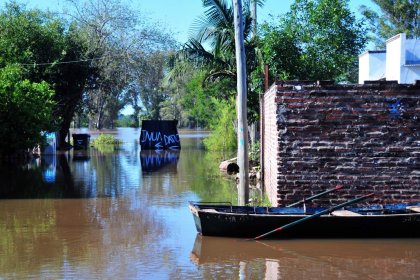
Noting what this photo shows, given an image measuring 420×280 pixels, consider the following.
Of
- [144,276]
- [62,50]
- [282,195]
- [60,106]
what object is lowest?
[144,276]

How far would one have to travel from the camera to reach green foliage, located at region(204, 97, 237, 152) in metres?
32.2

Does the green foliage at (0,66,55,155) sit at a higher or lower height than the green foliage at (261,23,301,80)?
lower

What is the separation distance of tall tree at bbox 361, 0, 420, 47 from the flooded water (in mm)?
33256

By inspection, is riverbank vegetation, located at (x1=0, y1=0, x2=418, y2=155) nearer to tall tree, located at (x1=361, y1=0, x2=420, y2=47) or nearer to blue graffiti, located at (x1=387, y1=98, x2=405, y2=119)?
tall tree, located at (x1=361, y1=0, x2=420, y2=47)

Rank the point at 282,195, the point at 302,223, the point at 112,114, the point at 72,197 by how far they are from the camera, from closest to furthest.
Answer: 1. the point at 302,223
2. the point at 282,195
3. the point at 72,197
4. the point at 112,114

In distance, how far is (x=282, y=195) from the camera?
35.6 feet

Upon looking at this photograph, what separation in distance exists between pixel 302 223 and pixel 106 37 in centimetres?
2882

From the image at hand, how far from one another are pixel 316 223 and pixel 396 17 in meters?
39.5

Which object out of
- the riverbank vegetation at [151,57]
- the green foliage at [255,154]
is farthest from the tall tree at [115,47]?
the green foliage at [255,154]

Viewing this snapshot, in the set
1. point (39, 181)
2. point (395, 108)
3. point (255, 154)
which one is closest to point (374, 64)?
point (255, 154)

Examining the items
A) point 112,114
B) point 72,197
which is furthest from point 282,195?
point 112,114

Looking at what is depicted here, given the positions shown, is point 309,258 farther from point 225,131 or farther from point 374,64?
point 225,131

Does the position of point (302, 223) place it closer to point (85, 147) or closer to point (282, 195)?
point (282, 195)

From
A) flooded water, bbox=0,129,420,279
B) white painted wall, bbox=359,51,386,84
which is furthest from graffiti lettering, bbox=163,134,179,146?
flooded water, bbox=0,129,420,279
